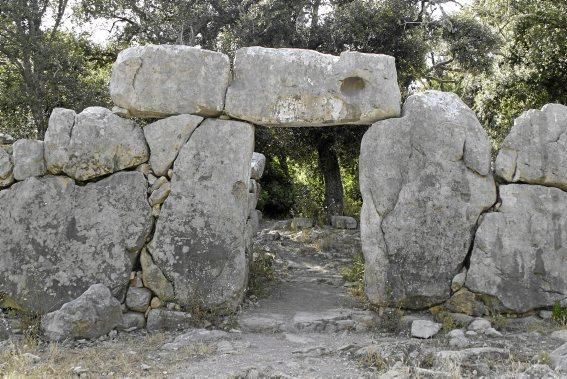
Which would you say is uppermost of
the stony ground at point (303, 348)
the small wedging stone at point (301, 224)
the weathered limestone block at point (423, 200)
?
the weathered limestone block at point (423, 200)

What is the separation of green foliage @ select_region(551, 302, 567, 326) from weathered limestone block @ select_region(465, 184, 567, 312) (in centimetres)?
7

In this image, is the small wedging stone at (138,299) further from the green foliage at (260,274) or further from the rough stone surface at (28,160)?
the rough stone surface at (28,160)

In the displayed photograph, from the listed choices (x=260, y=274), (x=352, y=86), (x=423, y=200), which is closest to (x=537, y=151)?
(x=423, y=200)

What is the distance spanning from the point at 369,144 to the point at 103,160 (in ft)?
9.72

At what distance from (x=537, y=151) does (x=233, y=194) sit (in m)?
3.38

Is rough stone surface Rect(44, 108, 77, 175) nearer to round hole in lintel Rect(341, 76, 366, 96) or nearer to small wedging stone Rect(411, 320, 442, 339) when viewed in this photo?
round hole in lintel Rect(341, 76, 366, 96)

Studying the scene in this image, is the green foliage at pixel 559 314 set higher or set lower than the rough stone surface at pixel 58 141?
lower

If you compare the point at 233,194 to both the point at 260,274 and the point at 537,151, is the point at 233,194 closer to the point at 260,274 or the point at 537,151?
the point at 260,274

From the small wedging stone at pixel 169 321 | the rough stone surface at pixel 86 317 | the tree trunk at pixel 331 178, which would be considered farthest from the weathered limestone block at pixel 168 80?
the tree trunk at pixel 331 178

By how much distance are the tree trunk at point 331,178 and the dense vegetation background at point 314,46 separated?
21 millimetres

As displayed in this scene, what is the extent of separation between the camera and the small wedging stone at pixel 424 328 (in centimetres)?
644

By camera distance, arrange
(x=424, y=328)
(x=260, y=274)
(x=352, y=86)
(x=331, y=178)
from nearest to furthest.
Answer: (x=424, y=328), (x=352, y=86), (x=260, y=274), (x=331, y=178)

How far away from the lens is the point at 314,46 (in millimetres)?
11914

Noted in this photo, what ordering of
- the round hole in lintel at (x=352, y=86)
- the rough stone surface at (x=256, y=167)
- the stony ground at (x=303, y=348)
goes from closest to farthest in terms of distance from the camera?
1. the stony ground at (x=303, y=348)
2. the round hole in lintel at (x=352, y=86)
3. the rough stone surface at (x=256, y=167)
